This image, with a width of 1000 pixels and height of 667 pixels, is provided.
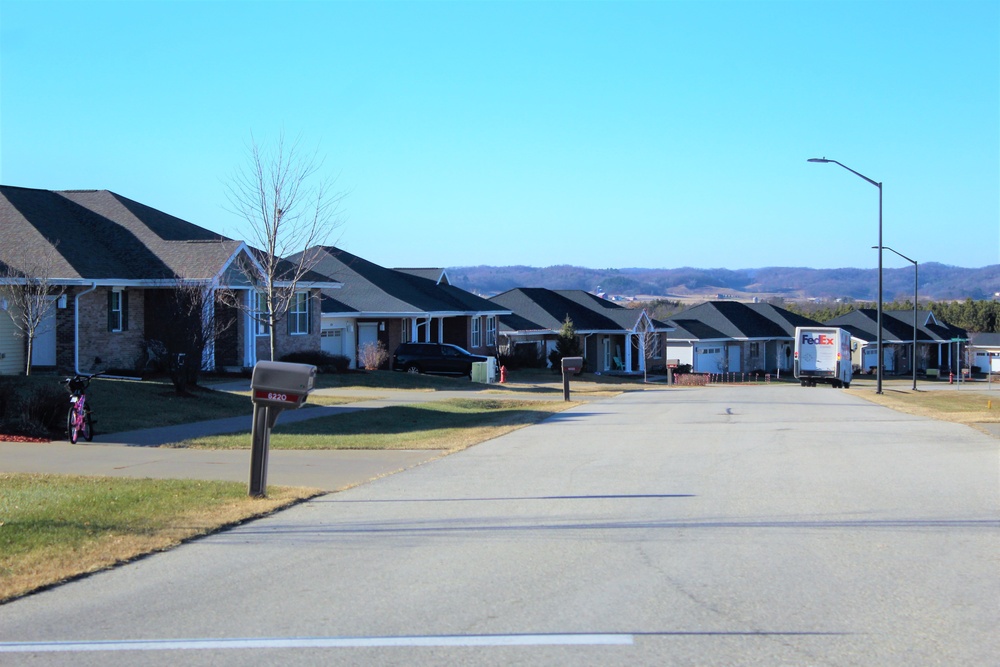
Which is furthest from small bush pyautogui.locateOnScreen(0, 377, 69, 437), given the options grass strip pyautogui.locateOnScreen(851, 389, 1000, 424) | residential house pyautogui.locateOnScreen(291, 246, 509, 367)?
residential house pyautogui.locateOnScreen(291, 246, 509, 367)

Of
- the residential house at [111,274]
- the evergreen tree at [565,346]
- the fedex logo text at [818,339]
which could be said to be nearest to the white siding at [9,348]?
the residential house at [111,274]

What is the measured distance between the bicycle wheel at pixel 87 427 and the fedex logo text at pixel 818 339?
137 feet

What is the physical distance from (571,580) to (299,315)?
3267 cm

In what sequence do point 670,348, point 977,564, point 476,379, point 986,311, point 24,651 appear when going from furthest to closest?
point 986,311
point 670,348
point 476,379
point 977,564
point 24,651

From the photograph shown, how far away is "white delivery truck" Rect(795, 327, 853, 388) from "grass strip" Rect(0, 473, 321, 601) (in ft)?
145

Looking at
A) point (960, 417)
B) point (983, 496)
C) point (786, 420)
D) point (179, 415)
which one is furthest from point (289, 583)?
point (960, 417)

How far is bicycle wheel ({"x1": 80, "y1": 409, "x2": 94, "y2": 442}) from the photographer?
656 inches

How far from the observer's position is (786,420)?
23047mm

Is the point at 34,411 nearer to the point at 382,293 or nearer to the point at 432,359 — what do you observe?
the point at 432,359

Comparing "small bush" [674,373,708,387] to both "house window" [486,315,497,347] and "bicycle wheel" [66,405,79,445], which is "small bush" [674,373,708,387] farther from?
"bicycle wheel" [66,405,79,445]

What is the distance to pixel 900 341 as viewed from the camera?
83.8 m

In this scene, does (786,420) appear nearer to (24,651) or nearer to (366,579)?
(366,579)

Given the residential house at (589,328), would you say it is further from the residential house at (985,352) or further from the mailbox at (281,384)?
the mailbox at (281,384)

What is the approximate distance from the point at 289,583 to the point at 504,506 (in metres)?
3.73
